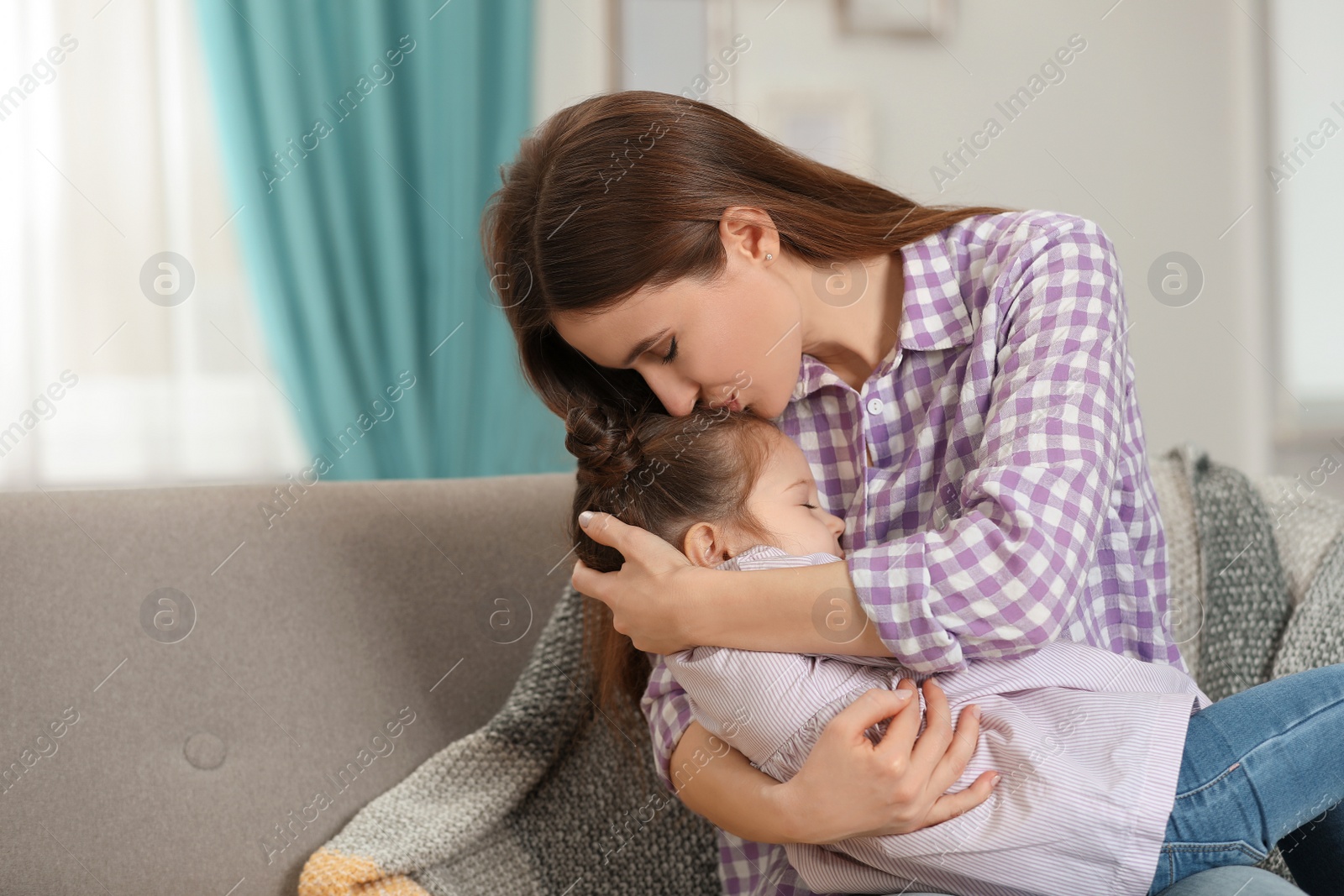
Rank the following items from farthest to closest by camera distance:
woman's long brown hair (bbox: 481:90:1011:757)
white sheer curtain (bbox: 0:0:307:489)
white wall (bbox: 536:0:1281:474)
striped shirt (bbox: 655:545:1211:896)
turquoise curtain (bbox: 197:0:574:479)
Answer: white wall (bbox: 536:0:1281:474) → turquoise curtain (bbox: 197:0:574:479) → white sheer curtain (bbox: 0:0:307:489) → woman's long brown hair (bbox: 481:90:1011:757) → striped shirt (bbox: 655:545:1211:896)

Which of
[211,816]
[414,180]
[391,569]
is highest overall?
[414,180]

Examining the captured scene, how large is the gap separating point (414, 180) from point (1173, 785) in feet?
6.97

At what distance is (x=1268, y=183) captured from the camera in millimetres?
2941

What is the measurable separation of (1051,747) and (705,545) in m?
0.41

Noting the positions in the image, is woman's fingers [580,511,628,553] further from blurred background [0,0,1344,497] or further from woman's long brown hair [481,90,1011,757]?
blurred background [0,0,1344,497]

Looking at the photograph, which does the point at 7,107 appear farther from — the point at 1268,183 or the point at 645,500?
the point at 1268,183

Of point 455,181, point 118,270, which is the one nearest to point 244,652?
point 118,270

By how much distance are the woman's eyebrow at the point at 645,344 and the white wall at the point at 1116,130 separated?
1.68m

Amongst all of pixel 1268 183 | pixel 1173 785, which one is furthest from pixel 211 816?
pixel 1268 183

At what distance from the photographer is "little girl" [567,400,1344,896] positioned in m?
0.87

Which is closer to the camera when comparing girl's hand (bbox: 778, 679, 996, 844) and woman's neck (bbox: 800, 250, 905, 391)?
girl's hand (bbox: 778, 679, 996, 844)

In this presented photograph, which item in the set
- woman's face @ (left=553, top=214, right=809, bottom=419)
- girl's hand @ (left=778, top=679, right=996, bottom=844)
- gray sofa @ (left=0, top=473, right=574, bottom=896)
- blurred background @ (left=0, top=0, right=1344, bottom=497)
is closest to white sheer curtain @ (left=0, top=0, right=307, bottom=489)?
blurred background @ (left=0, top=0, right=1344, bottom=497)

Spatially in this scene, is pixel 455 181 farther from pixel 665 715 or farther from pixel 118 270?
pixel 665 715

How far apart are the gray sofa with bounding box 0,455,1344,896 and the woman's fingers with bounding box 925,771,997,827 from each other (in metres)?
0.66
